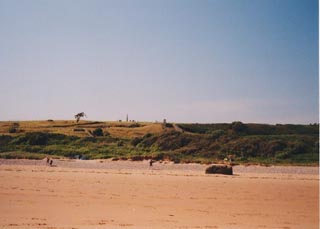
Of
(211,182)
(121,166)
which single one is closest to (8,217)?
(211,182)

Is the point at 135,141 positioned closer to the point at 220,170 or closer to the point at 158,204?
the point at 220,170

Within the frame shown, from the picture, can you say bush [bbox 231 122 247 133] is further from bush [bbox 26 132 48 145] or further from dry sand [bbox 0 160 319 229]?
dry sand [bbox 0 160 319 229]

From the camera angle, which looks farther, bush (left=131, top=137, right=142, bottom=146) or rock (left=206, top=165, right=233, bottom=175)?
bush (left=131, top=137, right=142, bottom=146)

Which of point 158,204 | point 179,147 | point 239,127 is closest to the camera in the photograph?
point 158,204

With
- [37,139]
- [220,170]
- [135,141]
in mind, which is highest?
[135,141]

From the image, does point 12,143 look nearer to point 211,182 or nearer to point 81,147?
point 81,147

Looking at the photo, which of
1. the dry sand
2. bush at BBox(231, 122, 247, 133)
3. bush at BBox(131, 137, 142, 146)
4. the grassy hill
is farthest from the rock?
bush at BBox(231, 122, 247, 133)

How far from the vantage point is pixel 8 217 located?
32.4 ft

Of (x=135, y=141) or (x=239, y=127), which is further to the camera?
(x=239, y=127)

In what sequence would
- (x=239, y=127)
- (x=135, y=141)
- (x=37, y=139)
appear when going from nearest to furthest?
(x=37, y=139) → (x=135, y=141) → (x=239, y=127)

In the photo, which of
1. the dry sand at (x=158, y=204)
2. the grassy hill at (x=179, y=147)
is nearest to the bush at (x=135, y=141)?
the grassy hill at (x=179, y=147)

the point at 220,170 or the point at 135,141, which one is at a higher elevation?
the point at 135,141

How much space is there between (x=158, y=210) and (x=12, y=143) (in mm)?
37845

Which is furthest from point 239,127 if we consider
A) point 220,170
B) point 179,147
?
point 220,170
